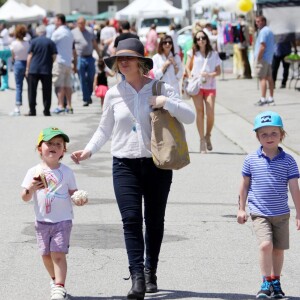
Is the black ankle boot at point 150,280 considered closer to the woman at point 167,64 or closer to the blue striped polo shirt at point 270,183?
the blue striped polo shirt at point 270,183

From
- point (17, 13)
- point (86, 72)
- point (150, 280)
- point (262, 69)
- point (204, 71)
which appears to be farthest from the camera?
point (17, 13)

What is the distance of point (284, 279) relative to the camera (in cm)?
722

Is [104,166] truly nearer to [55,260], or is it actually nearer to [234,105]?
[55,260]

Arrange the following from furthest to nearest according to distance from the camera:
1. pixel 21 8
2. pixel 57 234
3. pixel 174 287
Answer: pixel 21 8 → pixel 174 287 → pixel 57 234

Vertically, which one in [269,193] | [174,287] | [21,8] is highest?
[21,8]

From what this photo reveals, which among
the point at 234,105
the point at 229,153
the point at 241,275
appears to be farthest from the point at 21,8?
the point at 241,275

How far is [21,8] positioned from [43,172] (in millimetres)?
48926

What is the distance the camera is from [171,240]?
8.70 m

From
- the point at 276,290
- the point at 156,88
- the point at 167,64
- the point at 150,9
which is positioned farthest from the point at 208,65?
the point at 150,9

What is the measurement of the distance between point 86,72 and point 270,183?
17849 millimetres

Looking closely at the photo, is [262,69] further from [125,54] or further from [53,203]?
[53,203]

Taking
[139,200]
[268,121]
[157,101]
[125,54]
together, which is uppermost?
[125,54]

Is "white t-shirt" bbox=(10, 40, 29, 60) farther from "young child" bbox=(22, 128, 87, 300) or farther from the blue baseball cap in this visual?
the blue baseball cap

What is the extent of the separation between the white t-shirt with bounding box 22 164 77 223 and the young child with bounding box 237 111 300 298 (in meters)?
1.05
